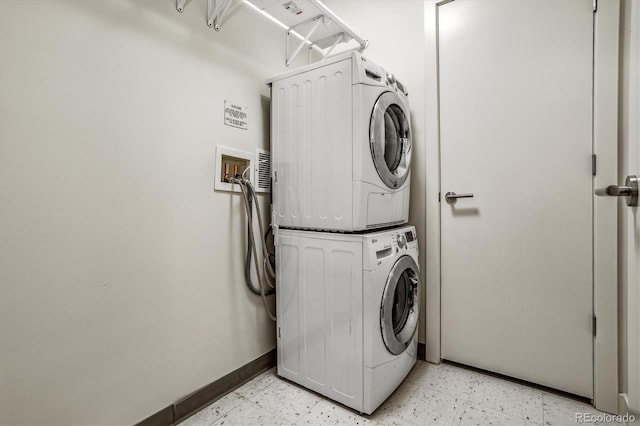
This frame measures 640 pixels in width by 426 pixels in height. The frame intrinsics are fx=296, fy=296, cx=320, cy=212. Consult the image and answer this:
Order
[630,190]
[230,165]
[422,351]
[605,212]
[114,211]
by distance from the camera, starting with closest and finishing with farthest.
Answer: [630,190]
[114,211]
[605,212]
[230,165]
[422,351]

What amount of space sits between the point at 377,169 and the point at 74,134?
1.27 m

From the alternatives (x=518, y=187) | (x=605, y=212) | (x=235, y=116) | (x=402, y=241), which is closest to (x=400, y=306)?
(x=402, y=241)

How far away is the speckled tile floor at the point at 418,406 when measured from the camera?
4.61ft

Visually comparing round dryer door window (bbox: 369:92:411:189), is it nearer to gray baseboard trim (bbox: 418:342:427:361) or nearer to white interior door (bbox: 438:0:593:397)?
white interior door (bbox: 438:0:593:397)

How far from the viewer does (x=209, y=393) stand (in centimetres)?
154

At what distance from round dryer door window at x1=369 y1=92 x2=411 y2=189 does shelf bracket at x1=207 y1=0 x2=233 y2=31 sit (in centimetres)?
94

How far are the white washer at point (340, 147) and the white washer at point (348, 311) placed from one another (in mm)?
128

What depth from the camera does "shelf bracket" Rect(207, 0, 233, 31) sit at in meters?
1.51

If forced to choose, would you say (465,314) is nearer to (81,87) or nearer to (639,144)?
(639,144)

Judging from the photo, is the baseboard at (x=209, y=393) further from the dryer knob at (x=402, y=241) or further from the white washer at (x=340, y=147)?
the dryer knob at (x=402, y=241)

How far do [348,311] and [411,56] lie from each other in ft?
5.61

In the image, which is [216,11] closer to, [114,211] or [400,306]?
[114,211]

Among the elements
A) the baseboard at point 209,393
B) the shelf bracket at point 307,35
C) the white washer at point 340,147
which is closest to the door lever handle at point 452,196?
the white washer at point 340,147

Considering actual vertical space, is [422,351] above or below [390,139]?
below
